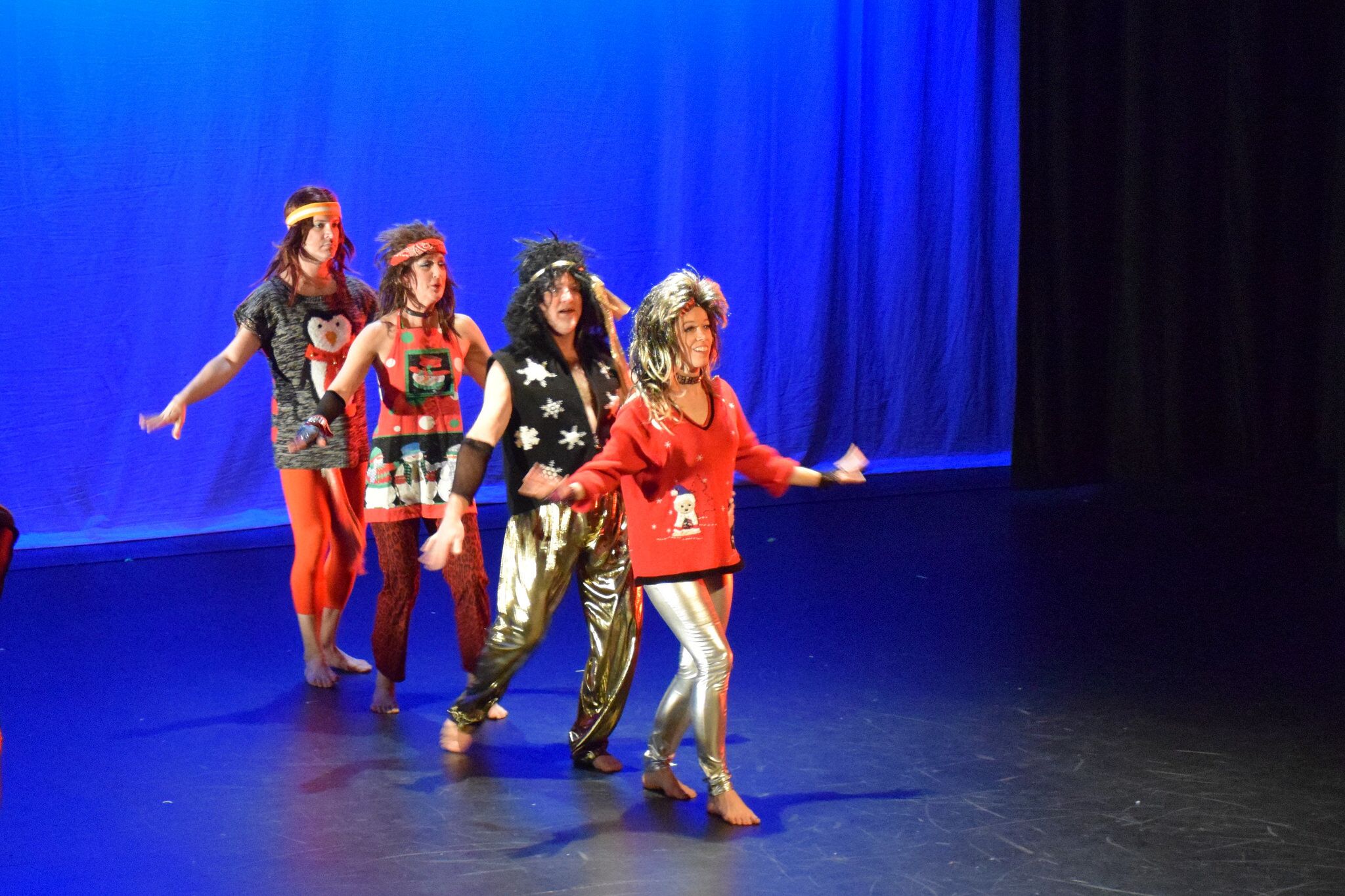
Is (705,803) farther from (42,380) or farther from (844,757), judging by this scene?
(42,380)

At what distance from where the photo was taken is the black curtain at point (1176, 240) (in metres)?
8.17

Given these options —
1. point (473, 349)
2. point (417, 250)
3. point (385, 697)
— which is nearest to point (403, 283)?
point (417, 250)

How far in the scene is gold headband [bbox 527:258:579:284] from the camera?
3.90 meters

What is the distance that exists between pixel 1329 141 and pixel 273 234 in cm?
577

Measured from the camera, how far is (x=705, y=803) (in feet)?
11.8

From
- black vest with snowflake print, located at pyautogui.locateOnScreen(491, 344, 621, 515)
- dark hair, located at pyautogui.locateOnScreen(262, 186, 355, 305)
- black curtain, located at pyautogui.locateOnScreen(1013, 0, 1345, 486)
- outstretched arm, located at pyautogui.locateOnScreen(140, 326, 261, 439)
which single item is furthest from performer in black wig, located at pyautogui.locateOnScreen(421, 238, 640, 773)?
black curtain, located at pyautogui.locateOnScreen(1013, 0, 1345, 486)

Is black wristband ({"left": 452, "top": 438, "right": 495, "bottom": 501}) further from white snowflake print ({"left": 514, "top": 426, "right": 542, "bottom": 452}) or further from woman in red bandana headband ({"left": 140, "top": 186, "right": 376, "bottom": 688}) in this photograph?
woman in red bandana headband ({"left": 140, "top": 186, "right": 376, "bottom": 688})

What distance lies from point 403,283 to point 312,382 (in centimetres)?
57

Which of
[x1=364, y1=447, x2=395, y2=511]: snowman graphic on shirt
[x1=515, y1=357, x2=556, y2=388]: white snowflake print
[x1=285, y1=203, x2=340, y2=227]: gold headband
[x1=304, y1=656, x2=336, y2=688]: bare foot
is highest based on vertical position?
[x1=285, y1=203, x2=340, y2=227]: gold headband

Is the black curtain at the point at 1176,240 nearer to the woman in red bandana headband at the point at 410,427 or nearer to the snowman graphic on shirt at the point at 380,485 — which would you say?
the woman in red bandana headband at the point at 410,427

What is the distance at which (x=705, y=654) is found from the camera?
3.42 m

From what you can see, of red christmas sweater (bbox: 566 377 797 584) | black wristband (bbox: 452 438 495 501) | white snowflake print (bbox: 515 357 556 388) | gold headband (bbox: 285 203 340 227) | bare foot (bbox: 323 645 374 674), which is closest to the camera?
red christmas sweater (bbox: 566 377 797 584)

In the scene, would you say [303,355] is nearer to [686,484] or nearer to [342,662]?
[342,662]

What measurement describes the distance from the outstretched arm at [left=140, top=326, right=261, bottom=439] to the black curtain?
15.6 ft
